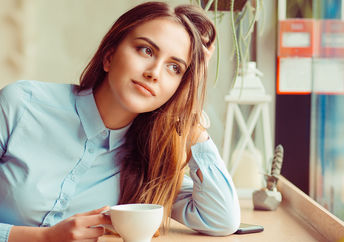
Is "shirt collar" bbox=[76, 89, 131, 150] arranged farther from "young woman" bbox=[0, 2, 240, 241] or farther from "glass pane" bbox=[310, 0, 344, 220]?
"glass pane" bbox=[310, 0, 344, 220]

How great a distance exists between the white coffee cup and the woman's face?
0.29m

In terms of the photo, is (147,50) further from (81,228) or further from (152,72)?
(81,228)

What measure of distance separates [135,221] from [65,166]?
329 millimetres

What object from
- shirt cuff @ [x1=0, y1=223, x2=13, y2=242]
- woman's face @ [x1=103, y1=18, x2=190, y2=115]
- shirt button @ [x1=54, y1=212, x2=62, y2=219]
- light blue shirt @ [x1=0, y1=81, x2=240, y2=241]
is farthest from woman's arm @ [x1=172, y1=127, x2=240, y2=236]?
shirt cuff @ [x1=0, y1=223, x2=13, y2=242]

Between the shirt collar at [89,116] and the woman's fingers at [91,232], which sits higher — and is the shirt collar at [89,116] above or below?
above

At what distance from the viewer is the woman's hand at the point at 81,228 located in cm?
92

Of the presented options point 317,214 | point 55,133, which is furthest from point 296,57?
point 55,133

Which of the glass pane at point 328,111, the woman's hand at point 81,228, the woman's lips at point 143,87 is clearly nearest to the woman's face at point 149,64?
the woman's lips at point 143,87

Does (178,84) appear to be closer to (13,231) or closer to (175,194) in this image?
(175,194)

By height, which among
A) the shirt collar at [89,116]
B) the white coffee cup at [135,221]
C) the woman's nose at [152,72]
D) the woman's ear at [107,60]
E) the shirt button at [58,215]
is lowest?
the shirt button at [58,215]

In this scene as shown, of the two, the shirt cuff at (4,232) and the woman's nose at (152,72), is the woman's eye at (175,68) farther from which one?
the shirt cuff at (4,232)

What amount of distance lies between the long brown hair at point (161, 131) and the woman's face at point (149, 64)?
2.2 inches

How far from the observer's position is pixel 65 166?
1.15 meters

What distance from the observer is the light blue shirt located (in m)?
1.11
